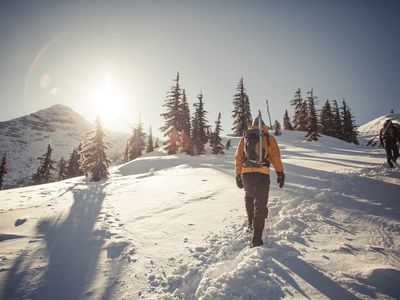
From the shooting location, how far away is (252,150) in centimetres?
509

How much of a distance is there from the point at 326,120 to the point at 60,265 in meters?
66.0

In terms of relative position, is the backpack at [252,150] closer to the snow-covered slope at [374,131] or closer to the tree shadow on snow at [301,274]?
the tree shadow on snow at [301,274]

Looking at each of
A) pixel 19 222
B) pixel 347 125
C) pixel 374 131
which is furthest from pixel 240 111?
pixel 374 131

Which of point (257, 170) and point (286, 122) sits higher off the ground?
point (286, 122)

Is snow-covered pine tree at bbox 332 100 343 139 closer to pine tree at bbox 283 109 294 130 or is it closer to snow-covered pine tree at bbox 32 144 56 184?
pine tree at bbox 283 109 294 130

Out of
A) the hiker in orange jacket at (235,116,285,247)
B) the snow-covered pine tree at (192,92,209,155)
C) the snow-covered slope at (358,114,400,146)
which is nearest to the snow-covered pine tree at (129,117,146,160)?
the snow-covered pine tree at (192,92,209,155)

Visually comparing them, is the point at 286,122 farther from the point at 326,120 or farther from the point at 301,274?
the point at 301,274

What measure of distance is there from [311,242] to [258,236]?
39.5 inches

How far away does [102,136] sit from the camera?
28250mm

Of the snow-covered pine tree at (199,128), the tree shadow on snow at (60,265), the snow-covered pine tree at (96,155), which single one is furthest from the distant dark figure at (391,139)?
the snow-covered pine tree at (199,128)

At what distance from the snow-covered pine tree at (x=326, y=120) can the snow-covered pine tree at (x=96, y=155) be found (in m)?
52.2

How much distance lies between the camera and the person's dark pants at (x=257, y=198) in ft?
15.6

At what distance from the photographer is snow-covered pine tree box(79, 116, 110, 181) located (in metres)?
26.1

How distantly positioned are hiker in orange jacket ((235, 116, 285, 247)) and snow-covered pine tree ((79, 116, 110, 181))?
23383 millimetres
